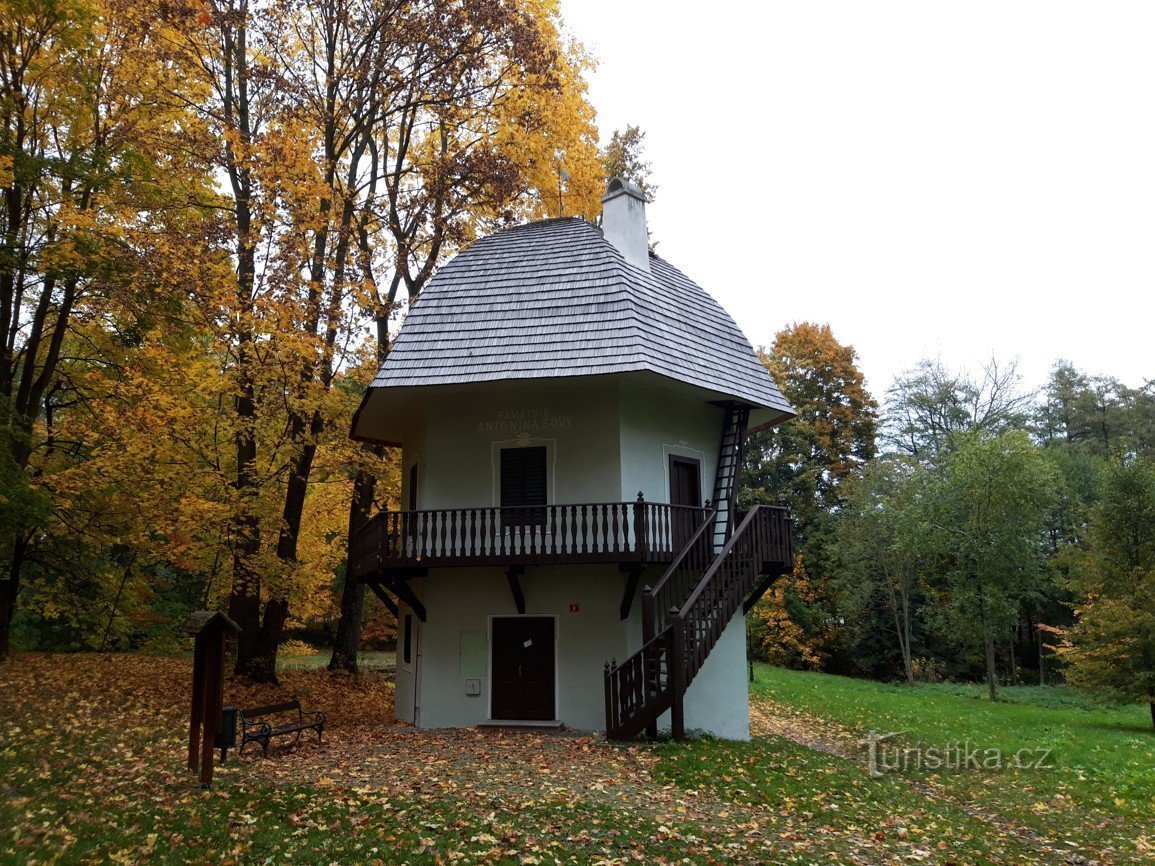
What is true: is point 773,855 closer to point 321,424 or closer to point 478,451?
point 478,451

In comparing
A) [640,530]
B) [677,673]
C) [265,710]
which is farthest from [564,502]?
[265,710]

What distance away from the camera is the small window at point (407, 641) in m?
18.4

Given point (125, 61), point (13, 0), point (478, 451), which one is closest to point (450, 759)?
point (478, 451)

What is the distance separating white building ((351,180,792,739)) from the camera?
603 inches

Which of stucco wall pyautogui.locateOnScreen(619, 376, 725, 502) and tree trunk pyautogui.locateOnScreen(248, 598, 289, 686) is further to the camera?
tree trunk pyautogui.locateOnScreen(248, 598, 289, 686)

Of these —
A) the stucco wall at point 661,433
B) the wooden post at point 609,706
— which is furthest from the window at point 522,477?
the wooden post at point 609,706

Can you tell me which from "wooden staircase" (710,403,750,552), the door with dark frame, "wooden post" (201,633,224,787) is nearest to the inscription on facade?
the door with dark frame

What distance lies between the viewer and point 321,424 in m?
20.2

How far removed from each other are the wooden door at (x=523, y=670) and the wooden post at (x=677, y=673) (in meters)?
3.05

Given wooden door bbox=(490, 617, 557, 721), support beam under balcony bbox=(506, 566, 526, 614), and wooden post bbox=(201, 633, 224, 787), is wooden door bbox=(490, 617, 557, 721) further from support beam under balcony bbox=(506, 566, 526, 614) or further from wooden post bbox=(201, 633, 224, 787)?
wooden post bbox=(201, 633, 224, 787)

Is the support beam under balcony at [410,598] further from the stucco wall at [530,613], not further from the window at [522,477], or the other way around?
the window at [522,477]

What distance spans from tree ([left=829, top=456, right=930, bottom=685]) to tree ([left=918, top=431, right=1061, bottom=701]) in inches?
35.2

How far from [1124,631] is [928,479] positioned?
552 inches

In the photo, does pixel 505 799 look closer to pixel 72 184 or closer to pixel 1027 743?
pixel 1027 743
